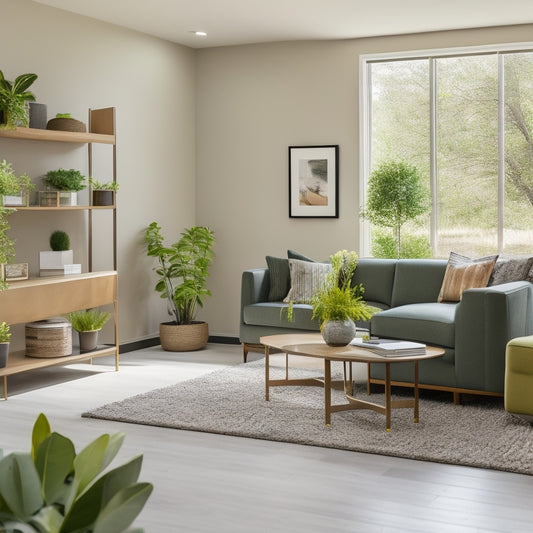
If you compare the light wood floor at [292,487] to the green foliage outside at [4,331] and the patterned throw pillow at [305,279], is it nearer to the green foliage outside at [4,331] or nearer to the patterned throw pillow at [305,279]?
the green foliage outside at [4,331]

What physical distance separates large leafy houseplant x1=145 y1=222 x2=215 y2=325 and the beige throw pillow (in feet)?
7.52

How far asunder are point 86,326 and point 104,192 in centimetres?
103

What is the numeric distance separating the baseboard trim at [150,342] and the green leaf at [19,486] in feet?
19.9

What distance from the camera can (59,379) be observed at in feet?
18.9

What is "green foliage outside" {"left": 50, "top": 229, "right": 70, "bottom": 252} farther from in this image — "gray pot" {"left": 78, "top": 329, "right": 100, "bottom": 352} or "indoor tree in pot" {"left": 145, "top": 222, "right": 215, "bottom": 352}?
"indoor tree in pot" {"left": 145, "top": 222, "right": 215, "bottom": 352}

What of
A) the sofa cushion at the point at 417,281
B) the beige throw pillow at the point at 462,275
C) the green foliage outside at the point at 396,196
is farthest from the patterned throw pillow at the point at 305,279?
the beige throw pillow at the point at 462,275

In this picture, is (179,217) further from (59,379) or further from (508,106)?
(508,106)

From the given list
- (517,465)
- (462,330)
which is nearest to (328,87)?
(462,330)

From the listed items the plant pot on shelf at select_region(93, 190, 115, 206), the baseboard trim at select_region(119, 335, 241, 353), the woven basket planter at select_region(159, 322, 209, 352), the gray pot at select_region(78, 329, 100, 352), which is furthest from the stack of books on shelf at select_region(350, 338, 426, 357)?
the baseboard trim at select_region(119, 335, 241, 353)

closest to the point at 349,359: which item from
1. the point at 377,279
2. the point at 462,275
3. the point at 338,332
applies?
the point at 338,332

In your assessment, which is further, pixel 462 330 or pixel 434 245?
pixel 434 245

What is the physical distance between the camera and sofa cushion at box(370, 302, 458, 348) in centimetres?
487

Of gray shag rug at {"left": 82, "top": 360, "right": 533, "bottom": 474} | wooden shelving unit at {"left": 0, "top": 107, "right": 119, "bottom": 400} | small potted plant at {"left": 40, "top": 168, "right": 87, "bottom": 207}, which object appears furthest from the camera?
small potted plant at {"left": 40, "top": 168, "right": 87, "bottom": 207}

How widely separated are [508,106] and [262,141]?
2229 millimetres
